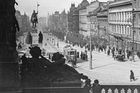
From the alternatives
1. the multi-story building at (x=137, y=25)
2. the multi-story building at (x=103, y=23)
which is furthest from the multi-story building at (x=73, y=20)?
the multi-story building at (x=137, y=25)

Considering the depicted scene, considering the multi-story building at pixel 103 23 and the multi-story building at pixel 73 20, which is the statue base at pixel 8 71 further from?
the multi-story building at pixel 73 20

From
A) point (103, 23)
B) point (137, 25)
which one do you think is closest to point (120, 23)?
point (137, 25)

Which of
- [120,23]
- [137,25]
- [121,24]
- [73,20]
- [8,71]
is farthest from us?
[73,20]

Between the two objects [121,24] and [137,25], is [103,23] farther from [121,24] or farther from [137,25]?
[137,25]

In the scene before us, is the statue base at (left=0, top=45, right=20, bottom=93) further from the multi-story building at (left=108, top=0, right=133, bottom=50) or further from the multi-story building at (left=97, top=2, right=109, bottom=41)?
the multi-story building at (left=97, top=2, right=109, bottom=41)

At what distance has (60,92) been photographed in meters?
12.8

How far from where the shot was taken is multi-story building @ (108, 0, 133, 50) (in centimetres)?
7714

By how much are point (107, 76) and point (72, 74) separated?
23.6m

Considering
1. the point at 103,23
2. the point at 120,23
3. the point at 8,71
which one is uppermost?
the point at 103,23

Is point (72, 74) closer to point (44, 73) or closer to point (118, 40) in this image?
point (44, 73)

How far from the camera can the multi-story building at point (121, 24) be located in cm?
7714

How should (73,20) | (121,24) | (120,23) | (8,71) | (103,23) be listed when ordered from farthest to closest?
(73,20)
(103,23)
(120,23)
(121,24)
(8,71)

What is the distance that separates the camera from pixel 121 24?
85500 millimetres

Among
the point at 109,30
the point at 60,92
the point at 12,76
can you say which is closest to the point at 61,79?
the point at 60,92
